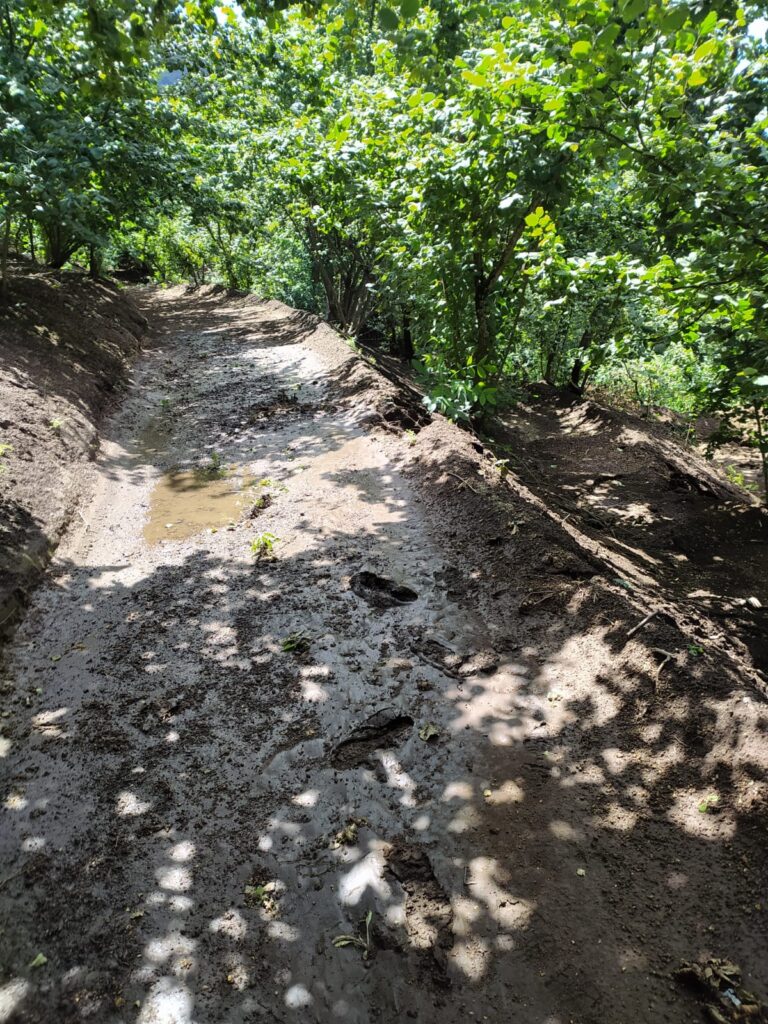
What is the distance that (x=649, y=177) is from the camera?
3812 millimetres

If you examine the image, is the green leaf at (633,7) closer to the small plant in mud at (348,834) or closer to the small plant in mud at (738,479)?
the small plant in mud at (348,834)

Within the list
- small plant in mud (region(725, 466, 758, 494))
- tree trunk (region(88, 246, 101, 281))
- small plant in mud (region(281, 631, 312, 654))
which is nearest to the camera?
small plant in mud (region(281, 631, 312, 654))

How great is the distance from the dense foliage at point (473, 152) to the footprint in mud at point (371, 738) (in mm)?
3100

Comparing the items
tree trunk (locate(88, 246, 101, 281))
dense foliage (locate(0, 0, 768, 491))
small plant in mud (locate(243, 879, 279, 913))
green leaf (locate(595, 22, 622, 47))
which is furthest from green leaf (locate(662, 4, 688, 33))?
tree trunk (locate(88, 246, 101, 281))

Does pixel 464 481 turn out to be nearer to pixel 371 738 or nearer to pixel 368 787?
pixel 371 738

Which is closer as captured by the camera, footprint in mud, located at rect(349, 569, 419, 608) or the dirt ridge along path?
the dirt ridge along path

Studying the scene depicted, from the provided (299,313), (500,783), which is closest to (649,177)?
(500,783)

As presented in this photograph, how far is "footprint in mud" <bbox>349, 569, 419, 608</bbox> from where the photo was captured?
464 cm

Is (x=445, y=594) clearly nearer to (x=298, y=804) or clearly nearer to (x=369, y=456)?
(x=298, y=804)

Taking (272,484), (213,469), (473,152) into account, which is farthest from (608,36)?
(213,469)

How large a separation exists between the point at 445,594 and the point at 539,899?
2389 millimetres

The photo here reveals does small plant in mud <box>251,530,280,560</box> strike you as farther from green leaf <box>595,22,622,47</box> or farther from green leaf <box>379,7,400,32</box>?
green leaf <box>595,22,622,47</box>

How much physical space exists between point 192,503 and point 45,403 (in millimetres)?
2813

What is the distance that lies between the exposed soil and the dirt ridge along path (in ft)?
1.25
